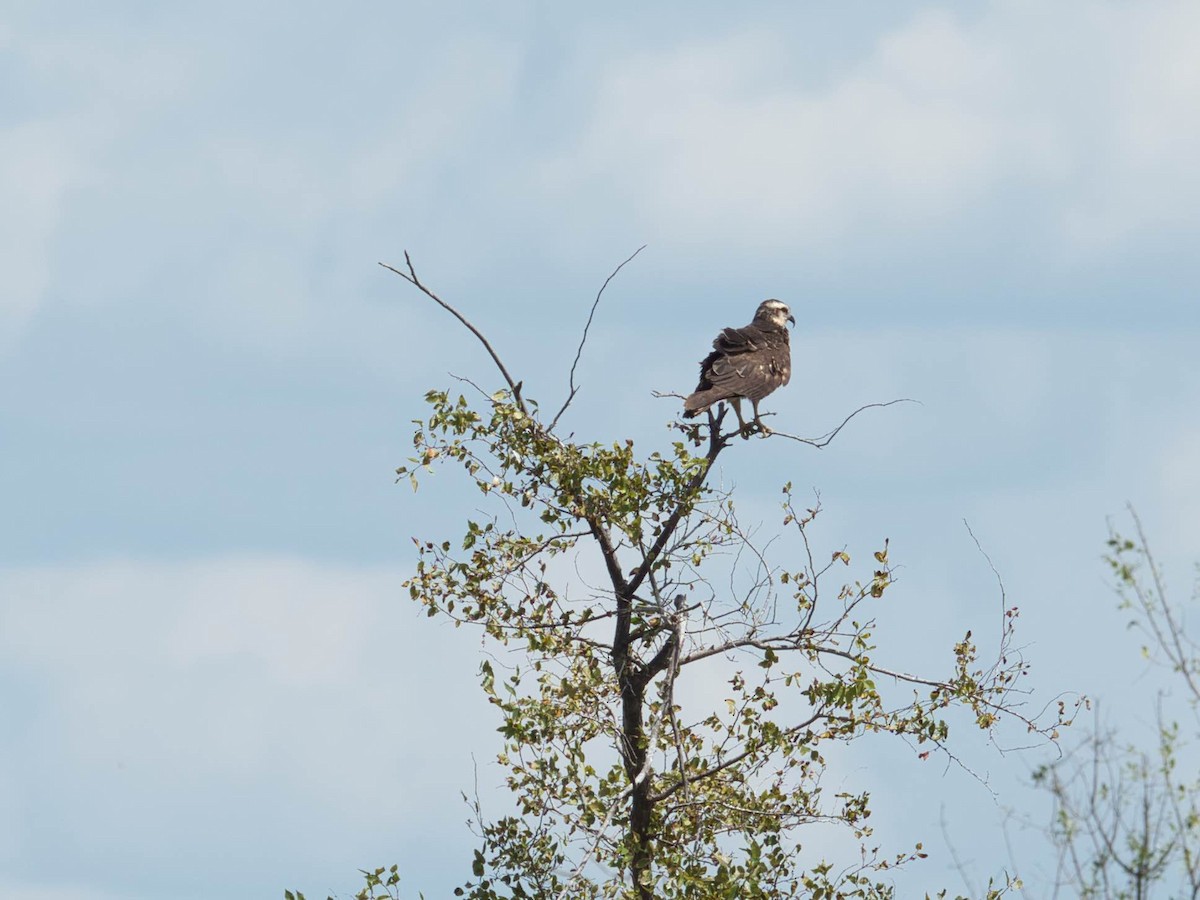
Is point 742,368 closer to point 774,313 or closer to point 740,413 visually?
point 740,413

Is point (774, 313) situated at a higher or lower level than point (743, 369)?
higher

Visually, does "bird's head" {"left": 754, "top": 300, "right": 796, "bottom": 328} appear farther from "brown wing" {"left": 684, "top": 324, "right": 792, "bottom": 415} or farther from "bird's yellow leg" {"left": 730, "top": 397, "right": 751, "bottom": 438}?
"bird's yellow leg" {"left": 730, "top": 397, "right": 751, "bottom": 438}

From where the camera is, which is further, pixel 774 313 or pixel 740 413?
pixel 774 313

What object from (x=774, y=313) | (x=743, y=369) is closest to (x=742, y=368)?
(x=743, y=369)

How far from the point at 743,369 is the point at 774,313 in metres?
3.02

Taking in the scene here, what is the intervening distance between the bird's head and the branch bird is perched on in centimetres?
35

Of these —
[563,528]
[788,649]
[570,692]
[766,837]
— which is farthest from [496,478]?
[766,837]

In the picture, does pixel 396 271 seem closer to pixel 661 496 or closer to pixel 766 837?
pixel 661 496

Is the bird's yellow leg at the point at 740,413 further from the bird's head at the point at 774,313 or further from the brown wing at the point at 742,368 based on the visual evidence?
the bird's head at the point at 774,313

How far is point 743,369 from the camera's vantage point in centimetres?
1509

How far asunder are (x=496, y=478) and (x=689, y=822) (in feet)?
→ 11.2

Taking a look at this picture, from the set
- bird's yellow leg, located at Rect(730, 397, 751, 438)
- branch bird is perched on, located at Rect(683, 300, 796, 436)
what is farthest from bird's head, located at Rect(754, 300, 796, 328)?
bird's yellow leg, located at Rect(730, 397, 751, 438)

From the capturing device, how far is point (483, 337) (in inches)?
518

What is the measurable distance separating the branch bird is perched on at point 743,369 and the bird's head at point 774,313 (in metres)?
0.35
